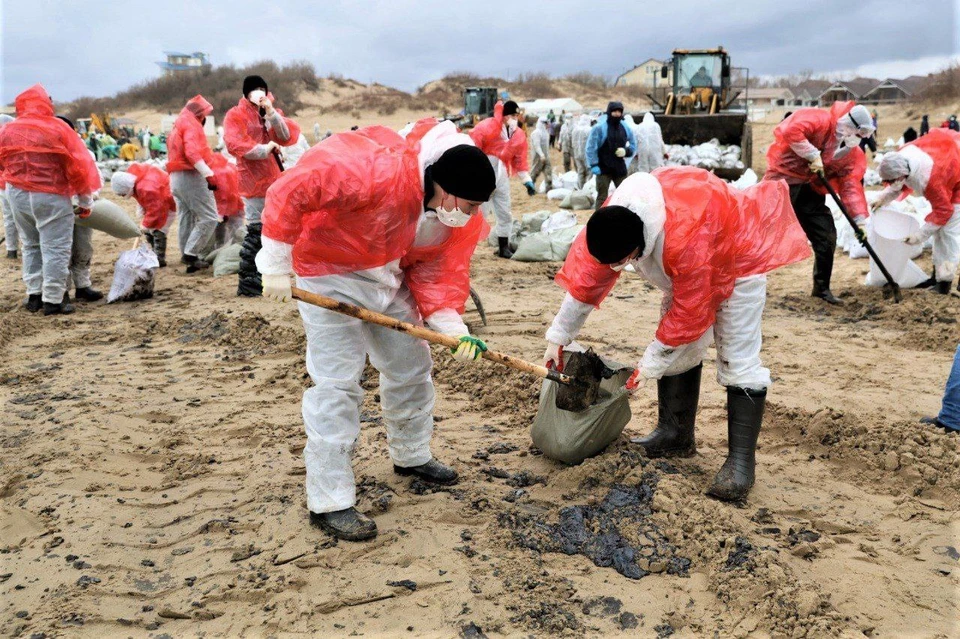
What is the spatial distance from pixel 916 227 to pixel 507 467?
4.86 m

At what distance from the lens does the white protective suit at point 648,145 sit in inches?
415

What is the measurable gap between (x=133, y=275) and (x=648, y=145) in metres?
7.06

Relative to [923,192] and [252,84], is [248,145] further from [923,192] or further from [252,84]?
[923,192]

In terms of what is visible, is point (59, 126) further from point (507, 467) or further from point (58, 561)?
point (507, 467)

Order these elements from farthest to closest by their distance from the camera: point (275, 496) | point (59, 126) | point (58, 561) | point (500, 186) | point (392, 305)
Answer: point (500, 186), point (59, 126), point (275, 496), point (392, 305), point (58, 561)

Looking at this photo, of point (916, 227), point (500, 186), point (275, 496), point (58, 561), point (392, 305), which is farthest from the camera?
point (500, 186)

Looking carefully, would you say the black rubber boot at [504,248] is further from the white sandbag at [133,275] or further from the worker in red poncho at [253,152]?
the white sandbag at [133,275]

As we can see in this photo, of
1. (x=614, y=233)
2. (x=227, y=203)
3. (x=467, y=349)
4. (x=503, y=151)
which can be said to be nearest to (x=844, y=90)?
(x=503, y=151)

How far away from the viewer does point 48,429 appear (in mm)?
3799

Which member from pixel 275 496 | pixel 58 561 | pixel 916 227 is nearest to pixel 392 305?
pixel 275 496

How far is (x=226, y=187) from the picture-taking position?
320 inches

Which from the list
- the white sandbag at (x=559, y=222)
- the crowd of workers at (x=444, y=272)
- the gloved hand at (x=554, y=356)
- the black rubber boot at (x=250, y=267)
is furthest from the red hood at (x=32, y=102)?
the white sandbag at (x=559, y=222)

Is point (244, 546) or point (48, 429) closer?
point (244, 546)

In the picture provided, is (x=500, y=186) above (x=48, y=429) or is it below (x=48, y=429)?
above
